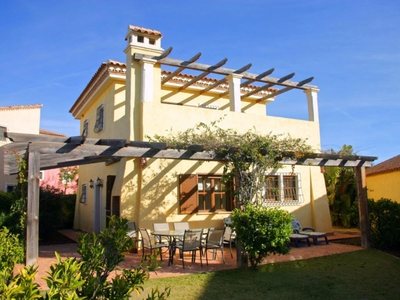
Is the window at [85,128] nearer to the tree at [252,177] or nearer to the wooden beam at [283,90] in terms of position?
the tree at [252,177]

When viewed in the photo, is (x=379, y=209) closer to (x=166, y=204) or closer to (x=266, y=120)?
(x=266, y=120)

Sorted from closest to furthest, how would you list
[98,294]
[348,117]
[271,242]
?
1. [98,294]
2. [271,242]
3. [348,117]

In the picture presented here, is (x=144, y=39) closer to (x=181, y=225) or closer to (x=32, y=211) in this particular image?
(x=181, y=225)

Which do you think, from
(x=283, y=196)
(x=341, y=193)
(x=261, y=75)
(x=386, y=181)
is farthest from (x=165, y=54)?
(x=386, y=181)

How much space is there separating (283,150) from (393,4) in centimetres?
487

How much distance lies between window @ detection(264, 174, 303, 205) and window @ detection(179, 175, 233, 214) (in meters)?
1.83

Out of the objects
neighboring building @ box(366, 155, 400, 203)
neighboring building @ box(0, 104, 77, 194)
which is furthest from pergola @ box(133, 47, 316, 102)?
neighboring building @ box(0, 104, 77, 194)

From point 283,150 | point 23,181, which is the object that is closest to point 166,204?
point 283,150

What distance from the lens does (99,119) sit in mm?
16688

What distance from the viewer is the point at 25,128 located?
25219mm

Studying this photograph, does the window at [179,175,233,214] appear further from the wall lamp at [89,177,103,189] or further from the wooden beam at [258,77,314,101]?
the wooden beam at [258,77,314,101]

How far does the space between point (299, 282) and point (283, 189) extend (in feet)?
23.8

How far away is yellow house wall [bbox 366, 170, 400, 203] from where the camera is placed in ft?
62.4

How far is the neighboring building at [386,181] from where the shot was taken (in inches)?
750
